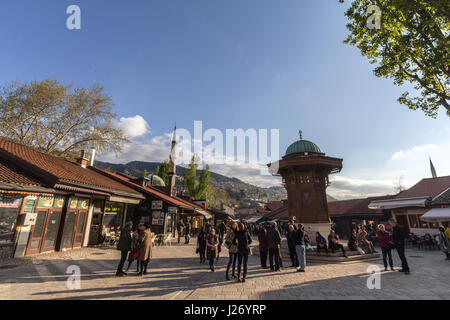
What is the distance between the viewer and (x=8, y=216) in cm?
850

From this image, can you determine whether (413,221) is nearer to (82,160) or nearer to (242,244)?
(242,244)

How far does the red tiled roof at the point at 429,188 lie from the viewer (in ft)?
62.4

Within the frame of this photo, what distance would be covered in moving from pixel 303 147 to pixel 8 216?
1735 centimetres

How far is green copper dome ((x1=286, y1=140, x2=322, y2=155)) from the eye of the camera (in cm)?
1617

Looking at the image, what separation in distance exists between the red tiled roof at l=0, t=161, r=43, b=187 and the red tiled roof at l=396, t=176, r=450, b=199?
93.8 feet

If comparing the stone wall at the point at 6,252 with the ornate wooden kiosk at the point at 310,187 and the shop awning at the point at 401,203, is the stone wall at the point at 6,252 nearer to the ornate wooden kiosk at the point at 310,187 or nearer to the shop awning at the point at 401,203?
the ornate wooden kiosk at the point at 310,187

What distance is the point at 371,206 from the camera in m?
21.6

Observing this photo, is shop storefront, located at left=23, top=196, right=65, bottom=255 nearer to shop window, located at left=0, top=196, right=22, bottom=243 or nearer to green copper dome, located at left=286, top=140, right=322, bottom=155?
shop window, located at left=0, top=196, right=22, bottom=243

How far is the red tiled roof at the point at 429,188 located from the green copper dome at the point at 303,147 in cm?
1231
